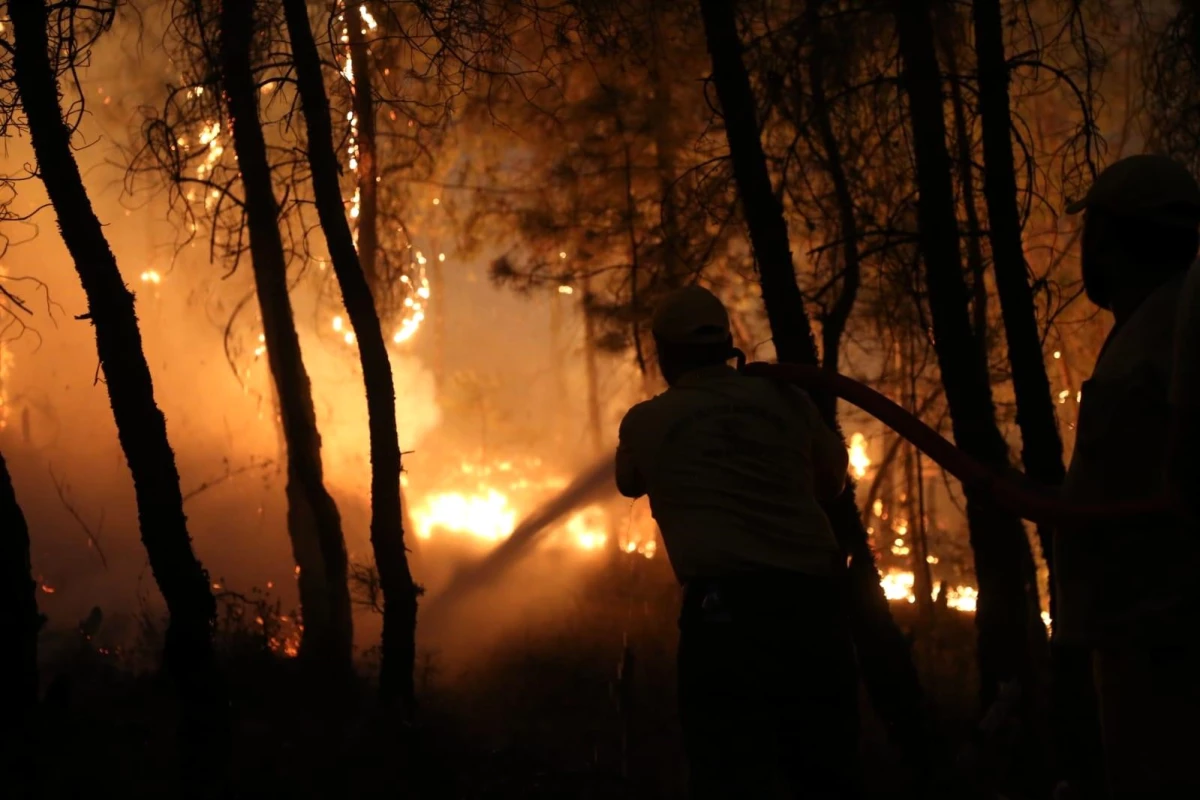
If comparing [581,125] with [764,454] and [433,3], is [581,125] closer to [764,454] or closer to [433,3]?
[433,3]

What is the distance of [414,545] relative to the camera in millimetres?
18359

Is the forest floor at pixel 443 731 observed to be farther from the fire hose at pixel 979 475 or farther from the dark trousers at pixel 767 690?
the fire hose at pixel 979 475

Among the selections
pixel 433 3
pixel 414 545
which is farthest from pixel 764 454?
pixel 414 545

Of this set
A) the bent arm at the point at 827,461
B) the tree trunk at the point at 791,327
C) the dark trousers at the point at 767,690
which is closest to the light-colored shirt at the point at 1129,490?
the dark trousers at the point at 767,690

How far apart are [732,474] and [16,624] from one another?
4.41 meters

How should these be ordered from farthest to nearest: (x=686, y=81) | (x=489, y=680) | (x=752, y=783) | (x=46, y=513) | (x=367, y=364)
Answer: (x=46, y=513) < (x=686, y=81) < (x=489, y=680) < (x=367, y=364) < (x=752, y=783)

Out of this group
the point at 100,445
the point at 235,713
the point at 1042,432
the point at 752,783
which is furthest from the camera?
the point at 100,445

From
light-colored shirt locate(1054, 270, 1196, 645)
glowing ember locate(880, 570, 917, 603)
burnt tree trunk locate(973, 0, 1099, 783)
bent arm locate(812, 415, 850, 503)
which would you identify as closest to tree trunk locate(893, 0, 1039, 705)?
burnt tree trunk locate(973, 0, 1099, 783)

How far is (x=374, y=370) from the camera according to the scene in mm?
6535

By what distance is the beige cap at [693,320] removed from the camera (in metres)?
3.46

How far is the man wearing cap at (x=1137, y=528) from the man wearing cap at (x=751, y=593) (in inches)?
31.9

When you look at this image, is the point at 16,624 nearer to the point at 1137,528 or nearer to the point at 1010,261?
the point at 1137,528

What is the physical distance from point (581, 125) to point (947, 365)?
390 inches

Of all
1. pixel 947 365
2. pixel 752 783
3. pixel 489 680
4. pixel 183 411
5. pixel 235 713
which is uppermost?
pixel 183 411
